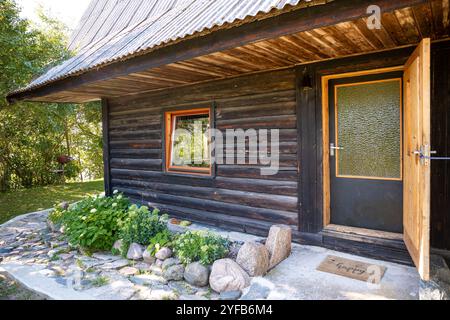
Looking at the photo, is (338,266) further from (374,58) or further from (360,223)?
(374,58)

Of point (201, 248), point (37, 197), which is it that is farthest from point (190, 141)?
point (37, 197)

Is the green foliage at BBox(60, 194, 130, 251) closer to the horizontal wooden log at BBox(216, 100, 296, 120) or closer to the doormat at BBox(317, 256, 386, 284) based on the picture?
the horizontal wooden log at BBox(216, 100, 296, 120)

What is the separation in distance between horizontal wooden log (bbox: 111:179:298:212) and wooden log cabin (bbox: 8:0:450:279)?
19 millimetres

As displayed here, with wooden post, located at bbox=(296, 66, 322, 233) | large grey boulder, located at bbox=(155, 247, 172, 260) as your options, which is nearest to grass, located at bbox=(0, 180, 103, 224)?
large grey boulder, located at bbox=(155, 247, 172, 260)

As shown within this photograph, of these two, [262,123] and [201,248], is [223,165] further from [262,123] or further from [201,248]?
[201,248]

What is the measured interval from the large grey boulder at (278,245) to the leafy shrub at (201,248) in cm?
50

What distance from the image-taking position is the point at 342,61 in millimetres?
3812

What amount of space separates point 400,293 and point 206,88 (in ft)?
12.6

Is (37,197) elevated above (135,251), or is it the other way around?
(37,197)

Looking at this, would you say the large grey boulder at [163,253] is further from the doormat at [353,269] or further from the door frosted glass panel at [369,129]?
the door frosted glass panel at [369,129]

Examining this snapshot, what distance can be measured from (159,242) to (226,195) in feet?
4.72

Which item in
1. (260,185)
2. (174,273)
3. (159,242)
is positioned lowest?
(174,273)

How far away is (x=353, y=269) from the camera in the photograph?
11.0 ft

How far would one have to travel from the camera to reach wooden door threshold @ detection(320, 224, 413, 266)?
3479 millimetres
